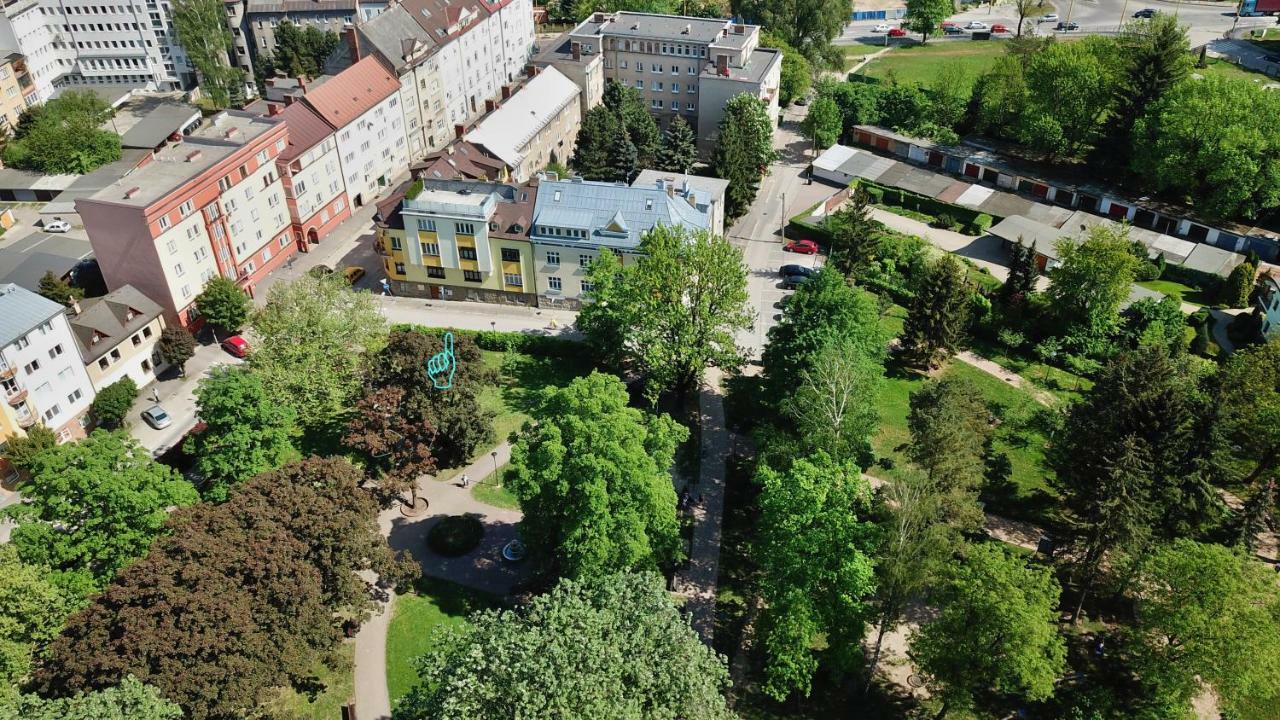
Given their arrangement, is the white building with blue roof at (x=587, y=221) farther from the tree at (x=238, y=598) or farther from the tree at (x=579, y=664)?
the tree at (x=579, y=664)

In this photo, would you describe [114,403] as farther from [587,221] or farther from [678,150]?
[678,150]

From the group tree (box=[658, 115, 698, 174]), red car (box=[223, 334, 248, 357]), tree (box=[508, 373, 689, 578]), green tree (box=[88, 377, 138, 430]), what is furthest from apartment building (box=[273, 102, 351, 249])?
tree (box=[508, 373, 689, 578])

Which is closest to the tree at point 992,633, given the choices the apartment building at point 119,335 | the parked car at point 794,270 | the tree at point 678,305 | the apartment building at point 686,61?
the tree at point 678,305

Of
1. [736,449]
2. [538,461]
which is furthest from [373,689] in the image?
[736,449]

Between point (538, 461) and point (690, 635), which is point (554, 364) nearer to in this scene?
point (538, 461)

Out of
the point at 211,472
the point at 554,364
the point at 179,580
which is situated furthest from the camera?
the point at 554,364

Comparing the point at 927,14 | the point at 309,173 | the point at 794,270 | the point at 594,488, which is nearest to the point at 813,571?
the point at 594,488

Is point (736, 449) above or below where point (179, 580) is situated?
below
